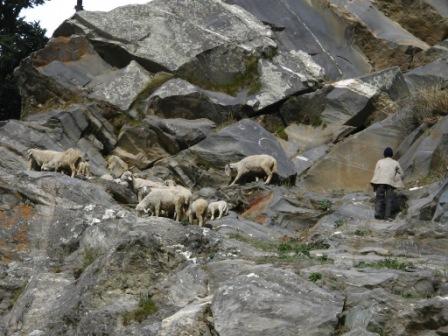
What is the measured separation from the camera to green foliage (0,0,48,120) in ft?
131

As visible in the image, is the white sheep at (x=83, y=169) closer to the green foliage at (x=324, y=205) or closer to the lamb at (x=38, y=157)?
the lamb at (x=38, y=157)

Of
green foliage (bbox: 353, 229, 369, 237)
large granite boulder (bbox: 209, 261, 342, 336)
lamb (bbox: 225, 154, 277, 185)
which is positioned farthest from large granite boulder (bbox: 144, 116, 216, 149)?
large granite boulder (bbox: 209, 261, 342, 336)

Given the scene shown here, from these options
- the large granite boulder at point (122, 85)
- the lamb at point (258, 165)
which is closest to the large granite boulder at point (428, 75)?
the lamb at point (258, 165)

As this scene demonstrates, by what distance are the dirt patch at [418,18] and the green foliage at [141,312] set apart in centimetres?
2795

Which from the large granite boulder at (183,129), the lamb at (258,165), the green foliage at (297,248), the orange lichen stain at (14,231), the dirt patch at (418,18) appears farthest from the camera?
the dirt patch at (418,18)

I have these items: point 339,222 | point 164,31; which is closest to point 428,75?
point 164,31

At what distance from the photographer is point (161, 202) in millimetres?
Answer: 24375

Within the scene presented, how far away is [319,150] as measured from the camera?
33094 millimetres

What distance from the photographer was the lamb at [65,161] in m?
28.0

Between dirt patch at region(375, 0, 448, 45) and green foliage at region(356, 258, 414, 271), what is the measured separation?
82.5 feet

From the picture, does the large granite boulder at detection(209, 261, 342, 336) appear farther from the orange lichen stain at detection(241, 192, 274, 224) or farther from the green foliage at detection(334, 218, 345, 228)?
the orange lichen stain at detection(241, 192, 274, 224)

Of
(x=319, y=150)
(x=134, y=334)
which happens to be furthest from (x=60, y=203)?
(x=319, y=150)

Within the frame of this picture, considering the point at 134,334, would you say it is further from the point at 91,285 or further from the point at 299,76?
the point at 299,76

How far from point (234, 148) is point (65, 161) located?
20.2ft
